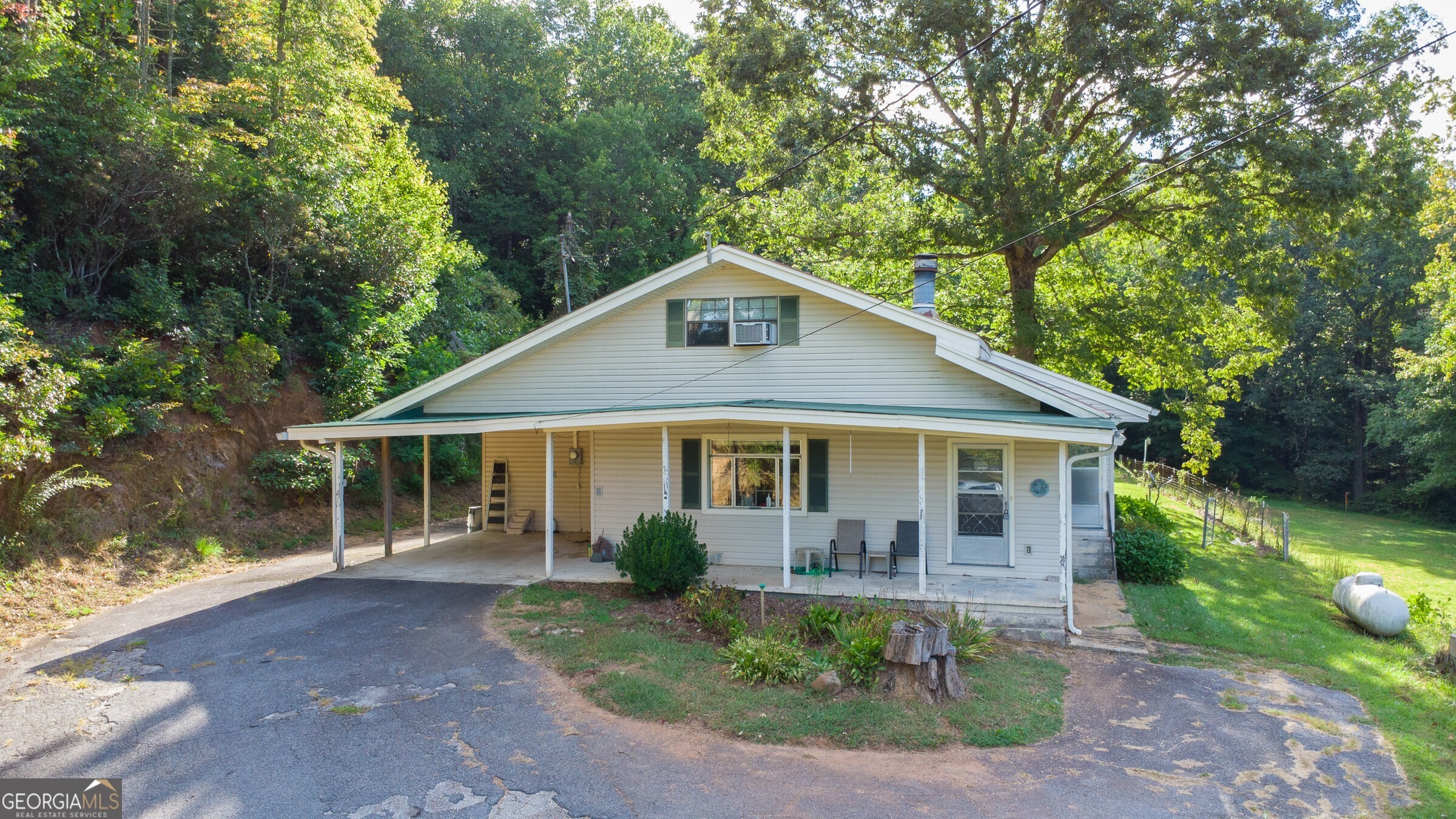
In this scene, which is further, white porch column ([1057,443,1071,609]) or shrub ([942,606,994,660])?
white porch column ([1057,443,1071,609])

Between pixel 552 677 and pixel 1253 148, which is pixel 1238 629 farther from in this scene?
pixel 1253 148

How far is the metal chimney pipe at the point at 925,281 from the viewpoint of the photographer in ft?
42.4

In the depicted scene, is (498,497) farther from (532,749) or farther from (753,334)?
(532,749)

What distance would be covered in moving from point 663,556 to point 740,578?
165 centimetres

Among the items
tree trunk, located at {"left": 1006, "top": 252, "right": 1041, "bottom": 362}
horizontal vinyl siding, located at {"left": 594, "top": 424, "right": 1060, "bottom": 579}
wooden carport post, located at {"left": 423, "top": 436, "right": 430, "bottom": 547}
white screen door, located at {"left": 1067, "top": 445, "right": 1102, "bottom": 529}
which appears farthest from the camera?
tree trunk, located at {"left": 1006, "top": 252, "right": 1041, "bottom": 362}

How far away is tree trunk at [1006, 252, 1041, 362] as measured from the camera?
17.9 m

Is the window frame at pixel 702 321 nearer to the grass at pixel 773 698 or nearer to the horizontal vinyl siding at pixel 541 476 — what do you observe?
the horizontal vinyl siding at pixel 541 476

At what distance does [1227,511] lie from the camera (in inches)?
851

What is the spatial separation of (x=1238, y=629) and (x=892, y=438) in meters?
4.97

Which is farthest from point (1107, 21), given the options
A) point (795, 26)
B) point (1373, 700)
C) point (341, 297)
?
point (341, 297)

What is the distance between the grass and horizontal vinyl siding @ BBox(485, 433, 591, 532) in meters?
6.00

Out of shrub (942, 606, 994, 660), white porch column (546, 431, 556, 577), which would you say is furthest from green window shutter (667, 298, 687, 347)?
shrub (942, 606, 994, 660)

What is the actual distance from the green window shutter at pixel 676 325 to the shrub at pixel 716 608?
434 centimetres

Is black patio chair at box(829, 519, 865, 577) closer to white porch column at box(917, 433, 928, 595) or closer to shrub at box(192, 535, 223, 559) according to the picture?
Result: white porch column at box(917, 433, 928, 595)
